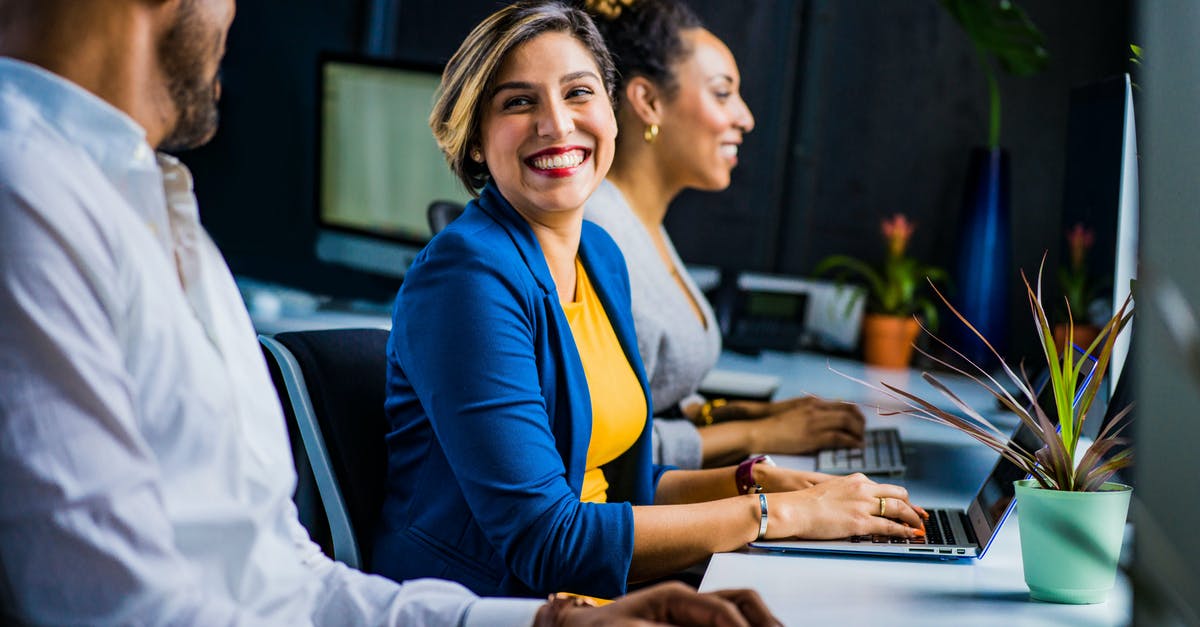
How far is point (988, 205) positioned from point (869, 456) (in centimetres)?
125

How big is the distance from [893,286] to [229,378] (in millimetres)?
2416

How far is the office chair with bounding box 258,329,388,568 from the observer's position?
132 cm

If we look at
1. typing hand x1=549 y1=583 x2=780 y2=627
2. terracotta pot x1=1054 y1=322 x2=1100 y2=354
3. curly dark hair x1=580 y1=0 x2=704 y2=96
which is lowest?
typing hand x1=549 y1=583 x2=780 y2=627

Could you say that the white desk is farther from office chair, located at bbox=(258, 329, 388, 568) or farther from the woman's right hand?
office chair, located at bbox=(258, 329, 388, 568)

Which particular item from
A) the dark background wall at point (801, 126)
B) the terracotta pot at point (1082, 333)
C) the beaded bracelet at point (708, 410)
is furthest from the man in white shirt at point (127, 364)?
the dark background wall at point (801, 126)

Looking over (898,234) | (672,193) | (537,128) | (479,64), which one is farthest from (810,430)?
(898,234)

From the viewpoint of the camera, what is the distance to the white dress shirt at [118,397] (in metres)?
0.69

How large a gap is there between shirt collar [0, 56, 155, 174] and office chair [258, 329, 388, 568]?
0.56 metres

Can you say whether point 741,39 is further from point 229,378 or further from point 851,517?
point 229,378

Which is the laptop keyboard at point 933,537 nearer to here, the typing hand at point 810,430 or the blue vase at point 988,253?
the typing hand at point 810,430

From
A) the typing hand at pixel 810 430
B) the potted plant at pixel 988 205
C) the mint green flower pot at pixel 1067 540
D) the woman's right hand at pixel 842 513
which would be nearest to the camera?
the mint green flower pot at pixel 1067 540

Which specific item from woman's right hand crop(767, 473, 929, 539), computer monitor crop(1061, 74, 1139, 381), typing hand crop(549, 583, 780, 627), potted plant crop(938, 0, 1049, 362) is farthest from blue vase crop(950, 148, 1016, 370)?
typing hand crop(549, 583, 780, 627)

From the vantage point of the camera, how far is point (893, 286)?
3.01 metres

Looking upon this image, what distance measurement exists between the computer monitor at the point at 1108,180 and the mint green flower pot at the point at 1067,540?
12.2 inches
